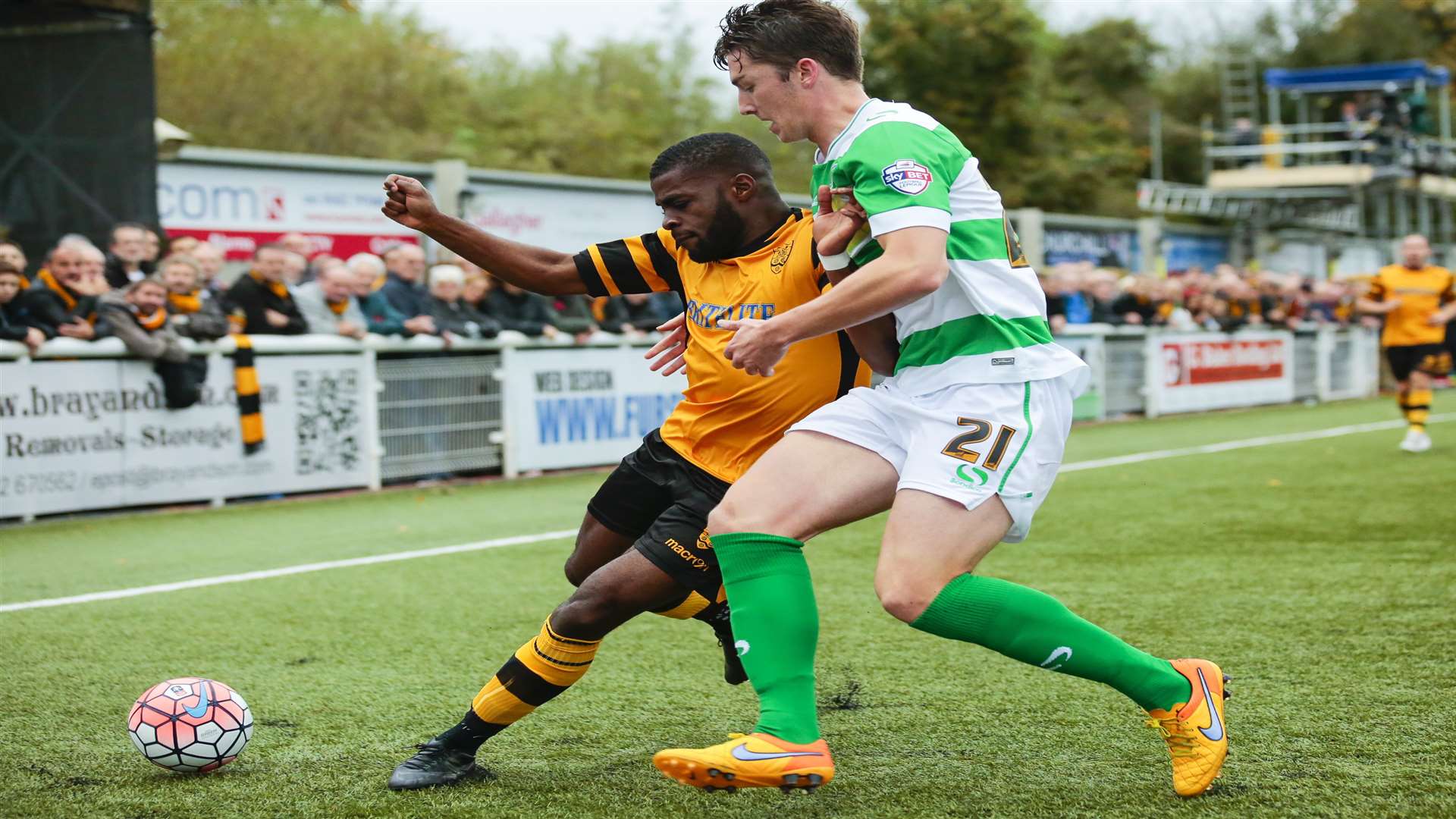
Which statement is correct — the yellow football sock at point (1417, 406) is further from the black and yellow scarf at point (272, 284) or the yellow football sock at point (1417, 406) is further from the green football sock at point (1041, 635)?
the green football sock at point (1041, 635)

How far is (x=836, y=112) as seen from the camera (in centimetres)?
353

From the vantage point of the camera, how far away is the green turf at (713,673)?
12.1 ft

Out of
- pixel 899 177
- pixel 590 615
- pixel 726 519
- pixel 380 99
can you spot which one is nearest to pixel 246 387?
pixel 590 615

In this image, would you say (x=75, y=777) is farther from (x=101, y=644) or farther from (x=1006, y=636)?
(x=1006, y=636)

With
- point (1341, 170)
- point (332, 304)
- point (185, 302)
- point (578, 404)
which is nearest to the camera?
point (185, 302)

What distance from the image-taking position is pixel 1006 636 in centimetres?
339

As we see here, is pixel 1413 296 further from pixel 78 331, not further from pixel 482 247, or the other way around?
pixel 482 247

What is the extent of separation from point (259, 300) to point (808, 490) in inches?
333

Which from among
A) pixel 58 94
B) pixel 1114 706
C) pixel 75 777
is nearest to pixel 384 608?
pixel 75 777

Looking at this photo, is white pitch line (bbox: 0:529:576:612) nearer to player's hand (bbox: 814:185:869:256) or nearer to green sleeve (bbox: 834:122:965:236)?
player's hand (bbox: 814:185:869:256)

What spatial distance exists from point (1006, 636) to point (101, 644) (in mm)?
3942

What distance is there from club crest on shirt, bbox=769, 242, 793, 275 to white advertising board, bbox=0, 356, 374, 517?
716cm

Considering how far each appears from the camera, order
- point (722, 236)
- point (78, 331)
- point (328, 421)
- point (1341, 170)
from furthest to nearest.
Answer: point (1341, 170)
point (328, 421)
point (78, 331)
point (722, 236)

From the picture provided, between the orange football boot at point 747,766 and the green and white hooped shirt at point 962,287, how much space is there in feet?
2.98
